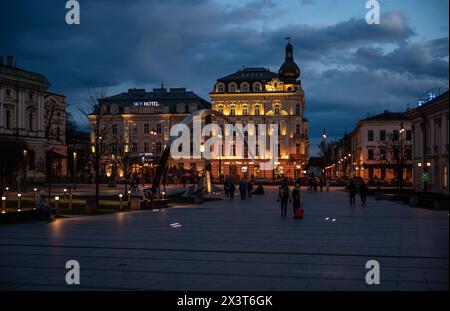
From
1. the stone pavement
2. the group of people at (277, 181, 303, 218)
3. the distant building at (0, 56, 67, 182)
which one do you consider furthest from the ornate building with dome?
Answer: the stone pavement

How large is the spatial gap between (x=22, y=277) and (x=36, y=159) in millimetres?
71268

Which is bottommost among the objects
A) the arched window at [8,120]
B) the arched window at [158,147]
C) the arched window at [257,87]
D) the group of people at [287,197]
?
the group of people at [287,197]

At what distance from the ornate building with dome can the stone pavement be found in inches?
3210

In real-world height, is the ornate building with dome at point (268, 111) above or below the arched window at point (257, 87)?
below

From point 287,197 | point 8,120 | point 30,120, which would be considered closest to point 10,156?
point 8,120

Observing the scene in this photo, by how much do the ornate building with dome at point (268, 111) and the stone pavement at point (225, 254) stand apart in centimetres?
8154

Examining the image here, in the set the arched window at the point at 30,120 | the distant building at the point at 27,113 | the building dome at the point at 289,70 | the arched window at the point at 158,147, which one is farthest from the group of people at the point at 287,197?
the arched window at the point at 158,147

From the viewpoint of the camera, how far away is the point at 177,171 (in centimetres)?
8881

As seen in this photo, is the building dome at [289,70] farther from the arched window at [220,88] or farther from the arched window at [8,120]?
the arched window at [8,120]

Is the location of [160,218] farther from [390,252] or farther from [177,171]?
[177,171]

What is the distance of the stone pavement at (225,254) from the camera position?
995 centimetres

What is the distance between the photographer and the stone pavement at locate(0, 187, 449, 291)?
9945 mm

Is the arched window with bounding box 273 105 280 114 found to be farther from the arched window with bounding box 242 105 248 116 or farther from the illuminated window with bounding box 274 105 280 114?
the arched window with bounding box 242 105 248 116
